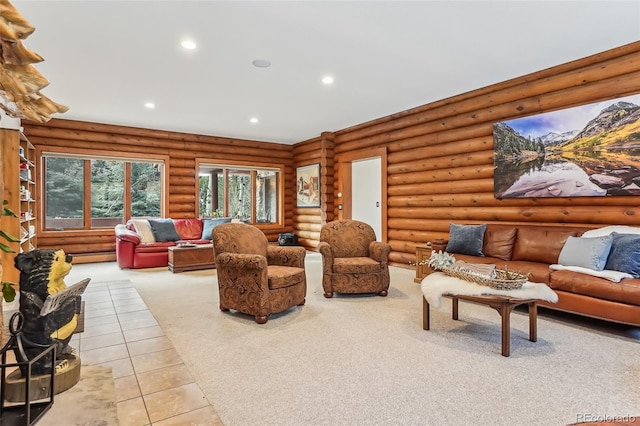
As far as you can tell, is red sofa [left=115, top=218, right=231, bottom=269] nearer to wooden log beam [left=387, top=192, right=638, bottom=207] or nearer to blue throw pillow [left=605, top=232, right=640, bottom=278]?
wooden log beam [left=387, top=192, right=638, bottom=207]

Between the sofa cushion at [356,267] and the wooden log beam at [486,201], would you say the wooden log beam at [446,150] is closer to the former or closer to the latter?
the wooden log beam at [486,201]

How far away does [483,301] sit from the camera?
2742 millimetres

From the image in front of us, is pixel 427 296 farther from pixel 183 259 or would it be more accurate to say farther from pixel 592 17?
pixel 183 259

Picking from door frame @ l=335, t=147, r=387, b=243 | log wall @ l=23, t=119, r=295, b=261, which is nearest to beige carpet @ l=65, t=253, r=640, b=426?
door frame @ l=335, t=147, r=387, b=243

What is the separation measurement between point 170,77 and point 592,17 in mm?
4584

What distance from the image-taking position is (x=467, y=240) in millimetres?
4613

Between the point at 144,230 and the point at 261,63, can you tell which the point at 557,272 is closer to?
the point at 261,63

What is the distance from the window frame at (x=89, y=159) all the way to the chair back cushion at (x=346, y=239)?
15.0ft

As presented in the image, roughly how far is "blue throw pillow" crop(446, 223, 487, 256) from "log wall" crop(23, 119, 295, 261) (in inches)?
210

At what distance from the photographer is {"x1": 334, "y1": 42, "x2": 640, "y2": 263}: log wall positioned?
3.91 meters

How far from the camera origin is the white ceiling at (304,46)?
10.1ft

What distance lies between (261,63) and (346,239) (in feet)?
7.92

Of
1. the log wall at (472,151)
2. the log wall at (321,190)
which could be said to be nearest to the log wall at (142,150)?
the log wall at (321,190)

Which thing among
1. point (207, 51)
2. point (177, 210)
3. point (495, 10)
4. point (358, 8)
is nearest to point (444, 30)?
point (495, 10)
